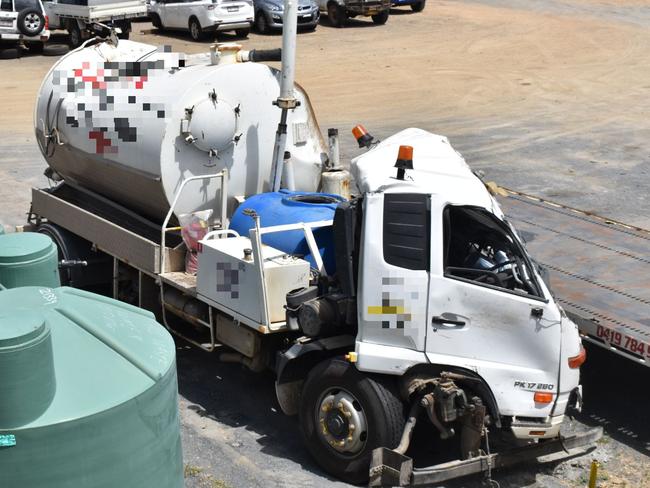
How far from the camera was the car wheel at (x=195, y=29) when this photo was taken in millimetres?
28841

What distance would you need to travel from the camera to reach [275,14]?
2944cm

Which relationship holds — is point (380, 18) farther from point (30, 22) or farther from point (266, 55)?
point (266, 55)

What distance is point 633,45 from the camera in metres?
29.1

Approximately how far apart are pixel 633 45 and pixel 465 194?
23276 mm

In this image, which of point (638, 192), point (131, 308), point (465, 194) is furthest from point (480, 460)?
point (638, 192)

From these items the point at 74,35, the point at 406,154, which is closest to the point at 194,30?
the point at 74,35

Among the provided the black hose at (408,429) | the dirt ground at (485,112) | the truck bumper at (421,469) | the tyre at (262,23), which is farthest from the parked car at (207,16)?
the truck bumper at (421,469)

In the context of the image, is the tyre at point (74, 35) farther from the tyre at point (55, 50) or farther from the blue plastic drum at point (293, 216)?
the blue plastic drum at point (293, 216)

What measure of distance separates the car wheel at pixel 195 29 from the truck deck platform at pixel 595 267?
1924 centimetres

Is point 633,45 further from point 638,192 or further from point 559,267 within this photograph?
point 559,267

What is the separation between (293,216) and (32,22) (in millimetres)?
19719

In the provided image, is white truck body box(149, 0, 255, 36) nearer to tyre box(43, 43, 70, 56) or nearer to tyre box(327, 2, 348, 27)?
tyre box(327, 2, 348, 27)

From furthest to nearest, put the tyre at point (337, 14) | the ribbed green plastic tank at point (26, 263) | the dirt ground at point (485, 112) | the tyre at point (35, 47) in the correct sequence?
1. the tyre at point (337, 14)
2. the tyre at point (35, 47)
3. the dirt ground at point (485, 112)
4. the ribbed green plastic tank at point (26, 263)

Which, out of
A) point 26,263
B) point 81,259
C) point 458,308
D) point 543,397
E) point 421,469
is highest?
point 26,263
